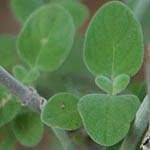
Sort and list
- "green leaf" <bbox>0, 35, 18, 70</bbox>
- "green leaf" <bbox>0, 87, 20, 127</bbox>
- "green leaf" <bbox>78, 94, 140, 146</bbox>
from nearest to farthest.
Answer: "green leaf" <bbox>78, 94, 140, 146</bbox> → "green leaf" <bbox>0, 87, 20, 127</bbox> → "green leaf" <bbox>0, 35, 18, 70</bbox>

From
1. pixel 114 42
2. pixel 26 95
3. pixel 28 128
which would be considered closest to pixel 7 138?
pixel 28 128

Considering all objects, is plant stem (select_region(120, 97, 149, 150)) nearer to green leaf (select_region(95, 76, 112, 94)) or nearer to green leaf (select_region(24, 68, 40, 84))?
green leaf (select_region(95, 76, 112, 94))

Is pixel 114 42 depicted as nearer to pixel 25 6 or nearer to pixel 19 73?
pixel 19 73

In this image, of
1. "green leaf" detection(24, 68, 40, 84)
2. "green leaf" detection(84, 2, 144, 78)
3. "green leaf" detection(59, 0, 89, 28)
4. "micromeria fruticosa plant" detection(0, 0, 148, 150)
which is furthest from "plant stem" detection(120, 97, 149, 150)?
"green leaf" detection(59, 0, 89, 28)

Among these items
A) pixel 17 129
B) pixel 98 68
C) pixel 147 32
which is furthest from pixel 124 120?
pixel 147 32

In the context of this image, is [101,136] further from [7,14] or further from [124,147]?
[7,14]
